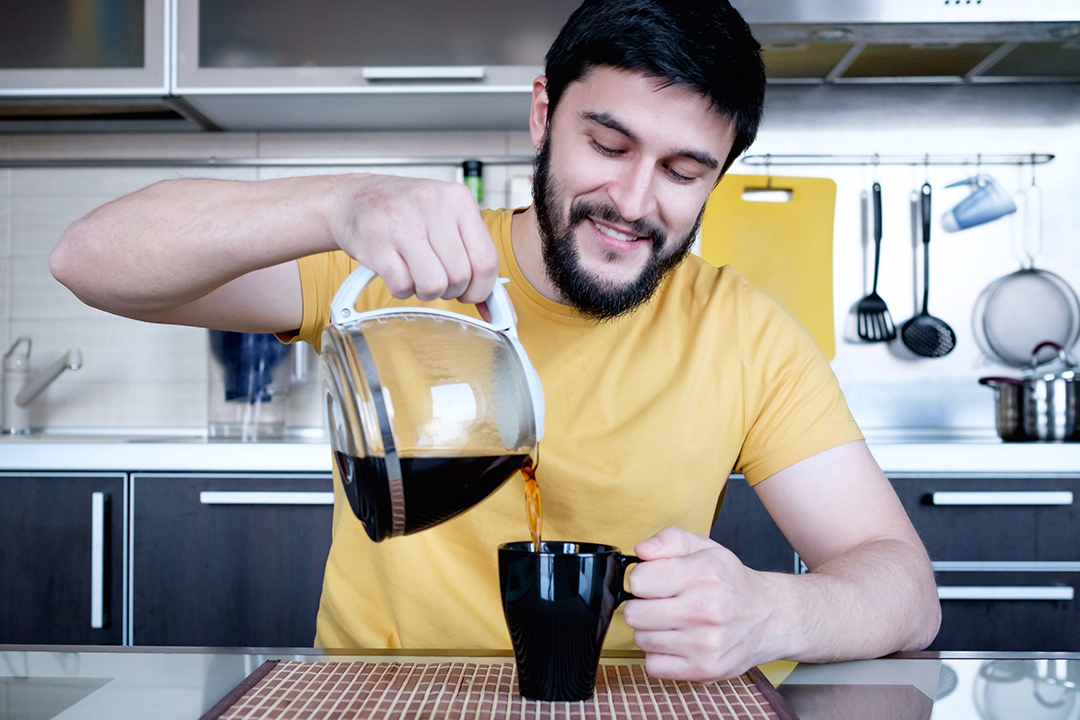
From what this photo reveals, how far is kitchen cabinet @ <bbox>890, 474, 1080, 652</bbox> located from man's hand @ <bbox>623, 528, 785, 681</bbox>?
127 cm

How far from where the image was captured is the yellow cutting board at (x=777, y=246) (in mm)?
2166

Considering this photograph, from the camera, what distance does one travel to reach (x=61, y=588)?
1779 mm

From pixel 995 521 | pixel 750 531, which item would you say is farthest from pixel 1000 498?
pixel 750 531

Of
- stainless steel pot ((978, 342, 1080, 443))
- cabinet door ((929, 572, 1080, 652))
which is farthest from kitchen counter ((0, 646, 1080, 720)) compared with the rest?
stainless steel pot ((978, 342, 1080, 443))

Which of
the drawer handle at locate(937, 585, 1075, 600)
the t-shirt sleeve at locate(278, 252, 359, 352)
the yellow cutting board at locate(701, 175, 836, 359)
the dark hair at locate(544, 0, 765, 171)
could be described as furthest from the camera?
the yellow cutting board at locate(701, 175, 836, 359)

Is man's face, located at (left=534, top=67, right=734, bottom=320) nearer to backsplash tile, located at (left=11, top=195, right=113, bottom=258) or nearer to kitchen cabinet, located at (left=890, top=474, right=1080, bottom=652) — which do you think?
kitchen cabinet, located at (left=890, top=474, right=1080, bottom=652)

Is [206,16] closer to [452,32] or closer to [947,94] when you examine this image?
[452,32]

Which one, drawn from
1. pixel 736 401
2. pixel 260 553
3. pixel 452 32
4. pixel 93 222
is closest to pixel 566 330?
pixel 736 401

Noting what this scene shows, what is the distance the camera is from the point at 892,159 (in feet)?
7.41

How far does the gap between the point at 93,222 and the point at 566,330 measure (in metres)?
0.49

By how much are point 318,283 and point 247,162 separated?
1389mm

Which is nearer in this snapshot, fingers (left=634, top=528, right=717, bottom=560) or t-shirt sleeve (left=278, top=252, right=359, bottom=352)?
fingers (left=634, top=528, right=717, bottom=560)

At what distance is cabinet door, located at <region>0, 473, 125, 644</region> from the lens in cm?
177

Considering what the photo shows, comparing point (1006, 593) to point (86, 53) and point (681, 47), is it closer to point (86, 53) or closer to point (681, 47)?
point (681, 47)
